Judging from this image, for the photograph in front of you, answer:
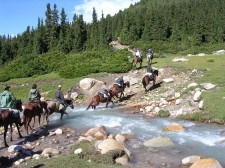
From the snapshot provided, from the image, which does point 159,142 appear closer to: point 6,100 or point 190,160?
point 190,160

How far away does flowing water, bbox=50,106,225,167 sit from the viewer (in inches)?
606

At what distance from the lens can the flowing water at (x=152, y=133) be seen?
15.4 metres

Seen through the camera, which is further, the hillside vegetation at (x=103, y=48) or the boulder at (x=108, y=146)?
the hillside vegetation at (x=103, y=48)

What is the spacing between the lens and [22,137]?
65.7ft

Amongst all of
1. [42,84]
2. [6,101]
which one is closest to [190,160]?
[6,101]

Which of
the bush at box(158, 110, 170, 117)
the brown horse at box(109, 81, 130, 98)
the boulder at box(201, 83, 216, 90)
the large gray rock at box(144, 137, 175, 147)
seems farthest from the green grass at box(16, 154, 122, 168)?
the brown horse at box(109, 81, 130, 98)

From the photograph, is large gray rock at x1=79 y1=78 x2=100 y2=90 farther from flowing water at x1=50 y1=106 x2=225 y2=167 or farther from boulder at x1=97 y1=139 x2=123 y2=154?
boulder at x1=97 y1=139 x2=123 y2=154

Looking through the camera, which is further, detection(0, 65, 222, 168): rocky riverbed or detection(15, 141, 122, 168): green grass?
detection(0, 65, 222, 168): rocky riverbed

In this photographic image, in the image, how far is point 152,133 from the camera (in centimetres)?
1980

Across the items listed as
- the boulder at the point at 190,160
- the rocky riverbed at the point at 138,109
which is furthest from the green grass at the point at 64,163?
the boulder at the point at 190,160

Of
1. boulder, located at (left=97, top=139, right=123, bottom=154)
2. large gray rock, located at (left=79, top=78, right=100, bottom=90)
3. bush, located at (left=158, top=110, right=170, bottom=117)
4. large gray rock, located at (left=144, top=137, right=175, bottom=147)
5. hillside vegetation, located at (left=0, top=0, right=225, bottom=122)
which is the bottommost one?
large gray rock, located at (left=144, top=137, right=175, bottom=147)

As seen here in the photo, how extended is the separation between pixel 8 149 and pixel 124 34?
280 feet

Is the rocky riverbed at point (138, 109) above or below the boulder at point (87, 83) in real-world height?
below

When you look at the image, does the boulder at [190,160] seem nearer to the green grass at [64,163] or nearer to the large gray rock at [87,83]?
the green grass at [64,163]
